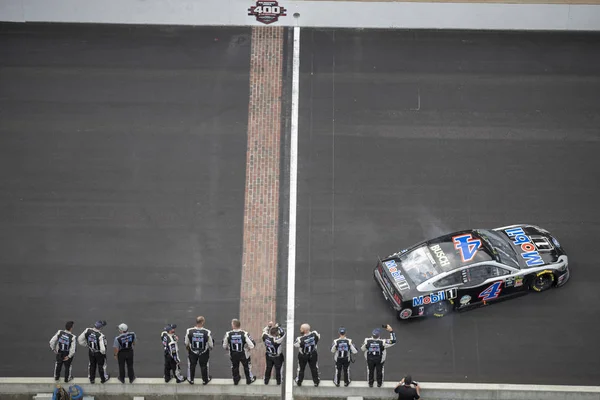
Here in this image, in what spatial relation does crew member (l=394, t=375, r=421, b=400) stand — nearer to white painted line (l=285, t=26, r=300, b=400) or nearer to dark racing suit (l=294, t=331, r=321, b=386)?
dark racing suit (l=294, t=331, r=321, b=386)

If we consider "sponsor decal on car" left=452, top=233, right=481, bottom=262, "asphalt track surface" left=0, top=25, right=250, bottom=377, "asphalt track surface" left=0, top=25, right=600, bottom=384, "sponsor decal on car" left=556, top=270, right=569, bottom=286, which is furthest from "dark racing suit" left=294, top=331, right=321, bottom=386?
"sponsor decal on car" left=556, top=270, right=569, bottom=286

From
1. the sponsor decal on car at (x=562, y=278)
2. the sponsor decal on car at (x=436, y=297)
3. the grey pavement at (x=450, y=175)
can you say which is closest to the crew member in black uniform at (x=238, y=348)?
the grey pavement at (x=450, y=175)

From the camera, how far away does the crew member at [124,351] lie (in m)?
20.2

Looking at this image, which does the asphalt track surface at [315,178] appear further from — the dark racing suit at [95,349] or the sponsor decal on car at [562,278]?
the dark racing suit at [95,349]

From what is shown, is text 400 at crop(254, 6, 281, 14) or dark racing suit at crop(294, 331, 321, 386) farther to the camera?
text 400 at crop(254, 6, 281, 14)

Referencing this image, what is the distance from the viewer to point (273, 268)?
24078 millimetres

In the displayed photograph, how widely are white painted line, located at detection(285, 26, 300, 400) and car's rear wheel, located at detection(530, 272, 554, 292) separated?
5.93m

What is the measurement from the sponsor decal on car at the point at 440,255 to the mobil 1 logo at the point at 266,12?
9979mm

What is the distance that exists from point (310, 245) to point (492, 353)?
537cm

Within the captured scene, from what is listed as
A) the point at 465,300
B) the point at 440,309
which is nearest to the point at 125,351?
the point at 440,309

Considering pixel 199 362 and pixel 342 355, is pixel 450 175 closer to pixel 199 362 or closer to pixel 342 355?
pixel 342 355

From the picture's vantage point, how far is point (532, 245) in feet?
77.3

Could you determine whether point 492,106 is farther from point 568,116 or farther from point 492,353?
point 492,353

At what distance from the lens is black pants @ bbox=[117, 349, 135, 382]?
67.0 ft
